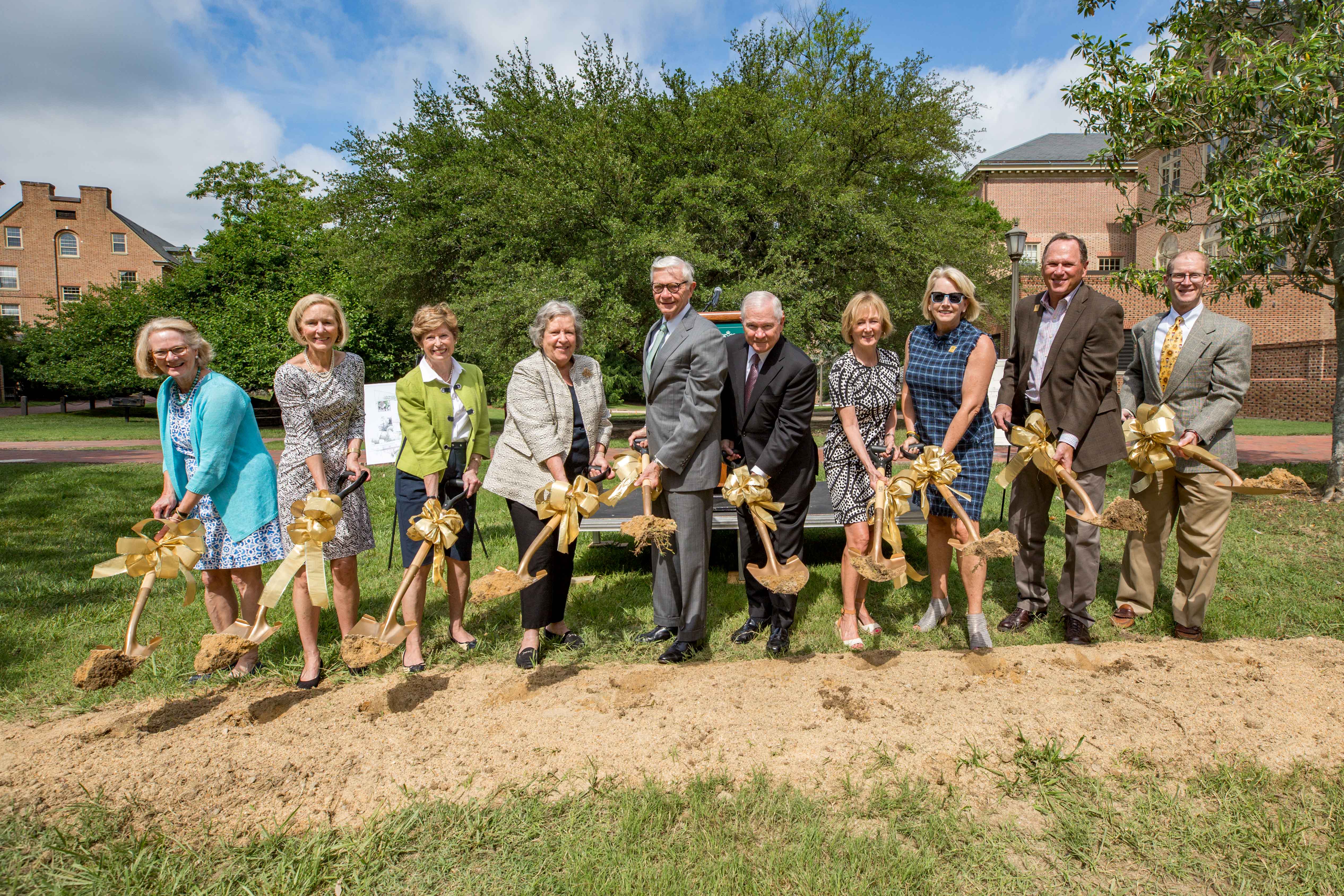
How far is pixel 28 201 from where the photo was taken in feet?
145

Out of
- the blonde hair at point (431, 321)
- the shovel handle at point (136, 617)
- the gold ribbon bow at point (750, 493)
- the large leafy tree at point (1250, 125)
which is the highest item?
the large leafy tree at point (1250, 125)

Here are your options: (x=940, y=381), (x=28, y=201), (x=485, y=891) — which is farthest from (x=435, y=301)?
(x=28, y=201)

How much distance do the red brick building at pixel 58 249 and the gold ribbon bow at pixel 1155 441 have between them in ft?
175

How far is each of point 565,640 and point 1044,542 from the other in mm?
2844

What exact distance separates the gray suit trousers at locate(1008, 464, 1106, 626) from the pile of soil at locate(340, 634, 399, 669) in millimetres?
3190

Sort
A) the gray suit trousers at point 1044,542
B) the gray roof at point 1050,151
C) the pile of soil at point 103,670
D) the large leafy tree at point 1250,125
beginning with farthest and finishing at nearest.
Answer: the gray roof at point 1050,151
the large leafy tree at point 1250,125
the gray suit trousers at point 1044,542
the pile of soil at point 103,670

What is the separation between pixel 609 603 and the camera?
4895 mm

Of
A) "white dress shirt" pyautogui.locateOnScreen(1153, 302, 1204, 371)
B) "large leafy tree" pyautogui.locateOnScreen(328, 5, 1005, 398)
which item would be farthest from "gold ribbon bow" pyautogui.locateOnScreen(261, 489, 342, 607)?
"large leafy tree" pyautogui.locateOnScreen(328, 5, 1005, 398)

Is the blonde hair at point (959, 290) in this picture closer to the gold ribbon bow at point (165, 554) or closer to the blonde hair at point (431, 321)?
the blonde hair at point (431, 321)

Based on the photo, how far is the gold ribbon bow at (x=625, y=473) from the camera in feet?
10.2

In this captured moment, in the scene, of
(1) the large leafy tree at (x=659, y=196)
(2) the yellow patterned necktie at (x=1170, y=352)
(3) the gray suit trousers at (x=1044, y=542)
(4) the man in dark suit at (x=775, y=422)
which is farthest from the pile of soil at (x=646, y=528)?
(1) the large leafy tree at (x=659, y=196)

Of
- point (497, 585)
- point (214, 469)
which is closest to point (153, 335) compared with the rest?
point (214, 469)

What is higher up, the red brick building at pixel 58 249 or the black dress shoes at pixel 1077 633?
→ the red brick building at pixel 58 249

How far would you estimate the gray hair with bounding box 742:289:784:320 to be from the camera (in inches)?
137
